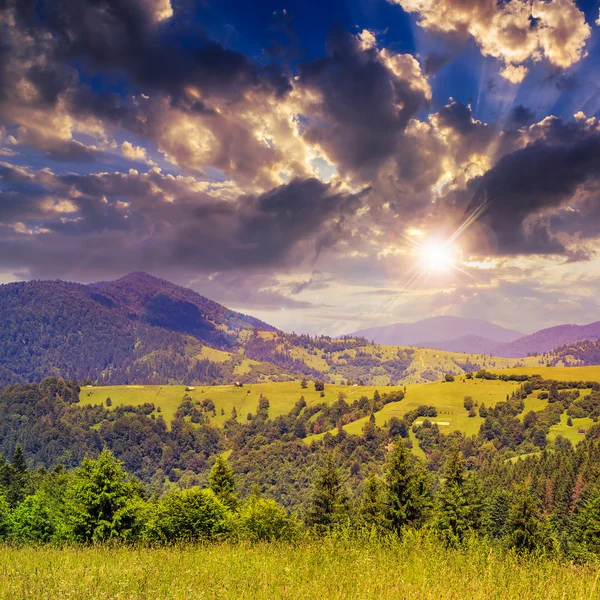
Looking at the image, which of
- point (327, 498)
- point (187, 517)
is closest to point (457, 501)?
point (327, 498)

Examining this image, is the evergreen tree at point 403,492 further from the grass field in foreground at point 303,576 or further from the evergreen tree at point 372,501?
the grass field in foreground at point 303,576

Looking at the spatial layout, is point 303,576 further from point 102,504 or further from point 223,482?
point 223,482

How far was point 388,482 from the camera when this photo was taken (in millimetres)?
54250

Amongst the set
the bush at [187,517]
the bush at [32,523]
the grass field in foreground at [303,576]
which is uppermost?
the grass field in foreground at [303,576]

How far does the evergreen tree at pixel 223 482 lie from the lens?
203 feet

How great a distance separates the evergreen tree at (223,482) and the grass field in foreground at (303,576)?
2114 inches

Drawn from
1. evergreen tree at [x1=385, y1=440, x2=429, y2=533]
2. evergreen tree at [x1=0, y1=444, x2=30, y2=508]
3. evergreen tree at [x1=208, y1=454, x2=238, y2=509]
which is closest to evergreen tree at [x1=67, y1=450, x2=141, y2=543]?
evergreen tree at [x1=208, y1=454, x2=238, y2=509]

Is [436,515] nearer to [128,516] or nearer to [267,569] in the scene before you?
[128,516]

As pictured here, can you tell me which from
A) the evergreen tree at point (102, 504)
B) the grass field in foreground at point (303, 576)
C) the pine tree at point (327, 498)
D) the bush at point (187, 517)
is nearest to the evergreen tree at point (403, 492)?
the pine tree at point (327, 498)

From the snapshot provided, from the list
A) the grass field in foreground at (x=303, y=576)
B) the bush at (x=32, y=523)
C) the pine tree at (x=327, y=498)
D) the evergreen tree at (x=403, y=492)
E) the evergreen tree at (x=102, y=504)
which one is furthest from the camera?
the pine tree at (x=327, y=498)

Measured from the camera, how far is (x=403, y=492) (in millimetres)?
54156

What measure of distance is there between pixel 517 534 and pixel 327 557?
64.8 meters

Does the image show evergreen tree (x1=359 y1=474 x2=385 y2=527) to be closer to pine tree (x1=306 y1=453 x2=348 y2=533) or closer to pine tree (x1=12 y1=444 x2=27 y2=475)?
pine tree (x1=306 y1=453 x2=348 y2=533)

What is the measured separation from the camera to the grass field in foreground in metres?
7.79
